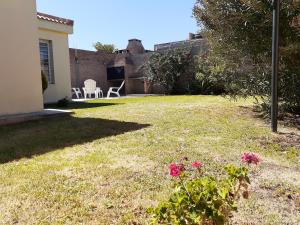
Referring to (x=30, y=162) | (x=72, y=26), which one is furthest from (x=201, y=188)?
(x=72, y=26)

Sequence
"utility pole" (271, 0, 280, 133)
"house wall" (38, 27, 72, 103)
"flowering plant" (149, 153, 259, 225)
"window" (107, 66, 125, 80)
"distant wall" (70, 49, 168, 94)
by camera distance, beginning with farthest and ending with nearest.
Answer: "window" (107, 66, 125, 80) < "distant wall" (70, 49, 168, 94) < "house wall" (38, 27, 72, 103) < "utility pole" (271, 0, 280, 133) < "flowering plant" (149, 153, 259, 225)

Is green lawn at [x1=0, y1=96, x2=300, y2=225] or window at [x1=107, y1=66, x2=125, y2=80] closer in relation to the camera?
green lawn at [x1=0, y1=96, x2=300, y2=225]

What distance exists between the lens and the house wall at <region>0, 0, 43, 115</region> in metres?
9.40

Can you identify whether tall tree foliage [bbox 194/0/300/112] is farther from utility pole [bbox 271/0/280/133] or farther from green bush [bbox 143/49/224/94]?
green bush [bbox 143/49/224/94]

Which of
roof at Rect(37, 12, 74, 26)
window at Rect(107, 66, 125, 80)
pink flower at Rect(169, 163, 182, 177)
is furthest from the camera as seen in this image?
window at Rect(107, 66, 125, 80)

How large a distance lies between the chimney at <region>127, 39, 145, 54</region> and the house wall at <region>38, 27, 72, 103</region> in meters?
18.5

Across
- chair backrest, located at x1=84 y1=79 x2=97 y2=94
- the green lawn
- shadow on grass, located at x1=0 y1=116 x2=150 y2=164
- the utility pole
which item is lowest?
the green lawn

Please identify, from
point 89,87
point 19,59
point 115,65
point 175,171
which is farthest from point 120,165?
point 115,65

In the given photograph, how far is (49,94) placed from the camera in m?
16.7

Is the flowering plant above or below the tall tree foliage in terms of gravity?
below

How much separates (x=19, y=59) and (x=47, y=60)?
727 cm

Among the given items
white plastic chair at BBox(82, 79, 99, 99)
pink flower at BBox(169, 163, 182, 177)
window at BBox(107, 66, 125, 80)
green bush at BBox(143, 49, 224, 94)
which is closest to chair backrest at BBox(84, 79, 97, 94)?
white plastic chair at BBox(82, 79, 99, 99)

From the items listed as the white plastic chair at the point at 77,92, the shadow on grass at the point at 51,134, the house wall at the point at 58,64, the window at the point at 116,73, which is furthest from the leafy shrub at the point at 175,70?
the shadow on grass at the point at 51,134

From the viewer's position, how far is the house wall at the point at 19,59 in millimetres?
9398
